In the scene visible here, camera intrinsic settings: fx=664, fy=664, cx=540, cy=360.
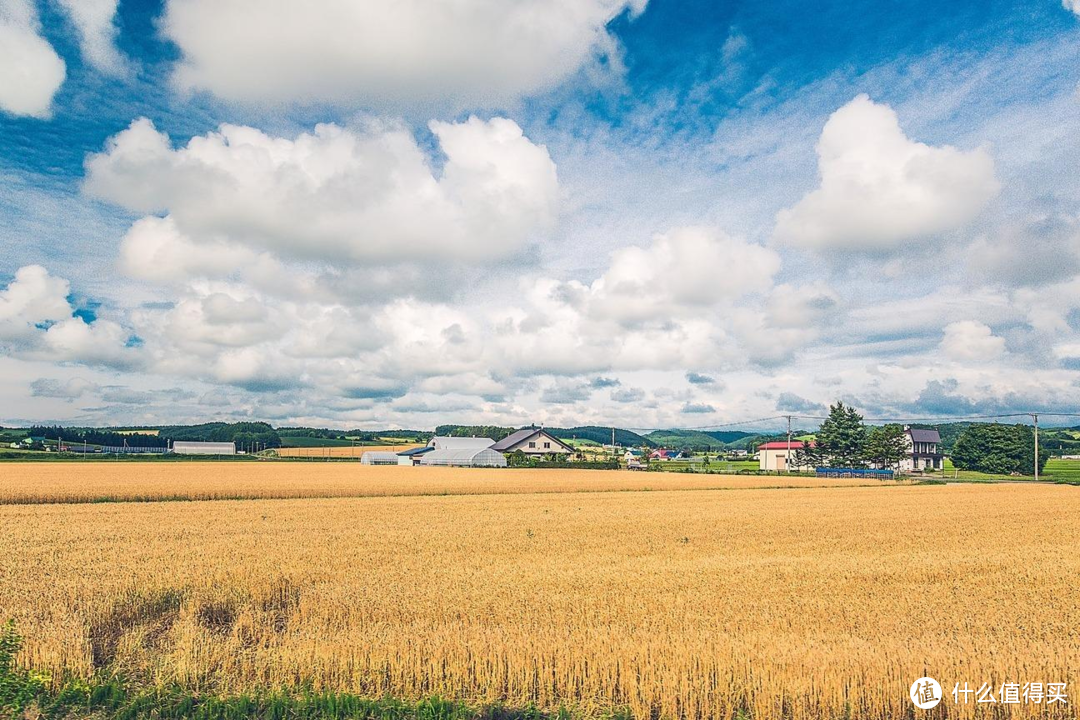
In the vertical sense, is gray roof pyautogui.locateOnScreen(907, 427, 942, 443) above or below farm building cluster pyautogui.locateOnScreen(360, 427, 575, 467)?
above

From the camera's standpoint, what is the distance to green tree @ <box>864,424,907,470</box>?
11612cm

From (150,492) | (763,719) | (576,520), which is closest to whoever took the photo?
(763,719)

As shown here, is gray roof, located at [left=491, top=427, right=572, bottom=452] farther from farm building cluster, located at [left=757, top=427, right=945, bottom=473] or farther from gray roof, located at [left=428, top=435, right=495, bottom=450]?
farm building cluster, located at [left=757, top=427, right=945, bottom=473]

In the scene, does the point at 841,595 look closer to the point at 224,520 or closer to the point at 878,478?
the point at 224,520

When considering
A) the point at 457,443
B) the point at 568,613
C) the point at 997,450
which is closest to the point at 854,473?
the point at 997,450

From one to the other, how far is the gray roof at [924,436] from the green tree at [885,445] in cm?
3625

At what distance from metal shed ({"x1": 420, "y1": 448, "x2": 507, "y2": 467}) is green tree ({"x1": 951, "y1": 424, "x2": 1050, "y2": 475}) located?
90.2m

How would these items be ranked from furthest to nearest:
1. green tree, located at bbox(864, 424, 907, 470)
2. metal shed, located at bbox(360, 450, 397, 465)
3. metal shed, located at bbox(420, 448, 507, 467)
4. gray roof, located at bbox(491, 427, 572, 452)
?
gray roof, located at bbox(491, 427, 572, 452), metal shed, located at bbox(360, 450, 397, 465), metal shed, located at bbox(420, 448, 507, 467), green tree, located at bbox(864, 424, 907, 470)

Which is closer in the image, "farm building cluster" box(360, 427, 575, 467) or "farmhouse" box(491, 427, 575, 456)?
"farm building cluster" box(360, 427, 575, 467)

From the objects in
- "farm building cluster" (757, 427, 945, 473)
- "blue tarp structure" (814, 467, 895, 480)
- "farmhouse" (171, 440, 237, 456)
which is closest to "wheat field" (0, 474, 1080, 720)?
"blue tarp structure" (814, 467, 895, 480)

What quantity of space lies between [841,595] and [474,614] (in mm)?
8075

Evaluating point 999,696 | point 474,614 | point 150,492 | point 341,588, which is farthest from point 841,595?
point 150,492

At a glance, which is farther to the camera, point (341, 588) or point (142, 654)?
point (341, 588)

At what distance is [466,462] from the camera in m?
126
